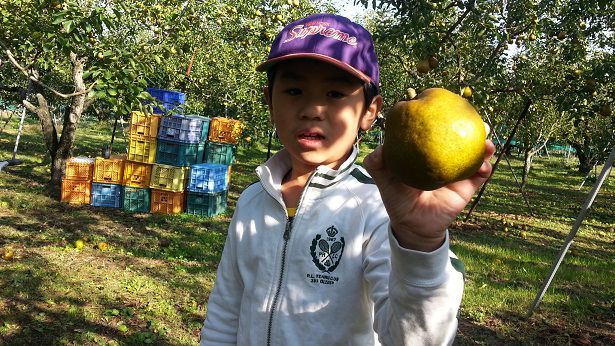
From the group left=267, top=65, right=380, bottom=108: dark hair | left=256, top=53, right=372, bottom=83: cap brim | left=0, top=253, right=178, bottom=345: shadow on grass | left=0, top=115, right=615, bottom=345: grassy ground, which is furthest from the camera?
left=0, top=115, right=615, bottom=345: grassy ground

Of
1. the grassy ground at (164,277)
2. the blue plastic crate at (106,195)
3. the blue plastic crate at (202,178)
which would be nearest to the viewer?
the grassy ground at (164,277)

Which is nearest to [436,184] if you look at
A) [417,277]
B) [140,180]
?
[417,277]

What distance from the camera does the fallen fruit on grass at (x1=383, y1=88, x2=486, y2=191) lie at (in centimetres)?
88

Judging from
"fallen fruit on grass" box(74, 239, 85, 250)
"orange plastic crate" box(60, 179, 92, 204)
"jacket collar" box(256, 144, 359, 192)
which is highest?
"jacket collar" box(256, 144, 359, 192)

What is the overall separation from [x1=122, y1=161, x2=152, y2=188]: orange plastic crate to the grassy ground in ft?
1.85

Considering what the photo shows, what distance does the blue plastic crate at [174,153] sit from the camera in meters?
8.20

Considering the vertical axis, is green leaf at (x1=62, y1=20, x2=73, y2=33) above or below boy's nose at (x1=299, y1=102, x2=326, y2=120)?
above

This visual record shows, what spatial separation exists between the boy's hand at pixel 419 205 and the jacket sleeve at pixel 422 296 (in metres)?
0.02

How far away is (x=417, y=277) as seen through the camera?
35.6 inches

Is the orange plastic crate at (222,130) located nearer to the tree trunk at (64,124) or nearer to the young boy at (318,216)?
the tree trunk at (64,124)

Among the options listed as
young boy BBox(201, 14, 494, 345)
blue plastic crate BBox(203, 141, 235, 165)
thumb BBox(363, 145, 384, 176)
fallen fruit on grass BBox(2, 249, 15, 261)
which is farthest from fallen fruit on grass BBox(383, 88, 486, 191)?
blue plastic crate BBox(203, 141, 235, 165)

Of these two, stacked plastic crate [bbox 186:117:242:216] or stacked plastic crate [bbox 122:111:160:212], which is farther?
stacked plastic crate [bbox 122:111:160:212]

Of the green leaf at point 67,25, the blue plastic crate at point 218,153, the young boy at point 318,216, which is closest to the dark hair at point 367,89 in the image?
the young boy at point 318,216

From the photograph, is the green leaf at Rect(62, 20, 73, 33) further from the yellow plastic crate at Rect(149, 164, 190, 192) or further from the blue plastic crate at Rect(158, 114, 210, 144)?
the yellow plastic crate at Rect(149, 164, 190, 192)
